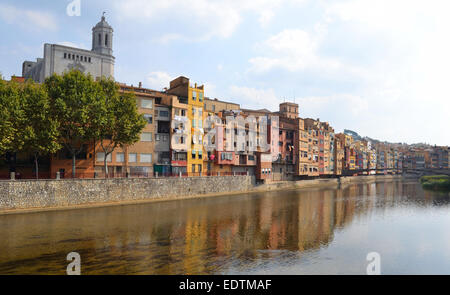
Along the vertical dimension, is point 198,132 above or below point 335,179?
above

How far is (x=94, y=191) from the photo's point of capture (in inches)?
1719

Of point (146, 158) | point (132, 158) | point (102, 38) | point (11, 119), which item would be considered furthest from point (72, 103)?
point (102, 38)

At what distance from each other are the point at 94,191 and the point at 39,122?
1168cm

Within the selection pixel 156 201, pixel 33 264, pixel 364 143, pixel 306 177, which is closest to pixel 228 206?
pixel 156 201

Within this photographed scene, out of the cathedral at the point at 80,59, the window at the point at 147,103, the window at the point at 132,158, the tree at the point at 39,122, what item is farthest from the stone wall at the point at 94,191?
the cathedral at the point at 80,59

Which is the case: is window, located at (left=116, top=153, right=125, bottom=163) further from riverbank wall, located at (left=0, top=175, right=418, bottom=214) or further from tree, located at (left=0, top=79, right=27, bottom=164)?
tree, located at (left=0, top=79, right=27, bottom=164)

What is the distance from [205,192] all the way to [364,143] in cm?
14931

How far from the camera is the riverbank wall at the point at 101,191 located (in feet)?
120

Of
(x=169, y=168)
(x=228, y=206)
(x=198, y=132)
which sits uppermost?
(x=198, y=132)

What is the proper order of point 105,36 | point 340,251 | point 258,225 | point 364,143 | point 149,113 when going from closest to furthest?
1. point 340,251
2. point 258,225
3. point 149,113
4. point 105,36
5. point 364,143

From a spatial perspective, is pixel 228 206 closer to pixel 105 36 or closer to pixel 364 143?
pixel 105 36

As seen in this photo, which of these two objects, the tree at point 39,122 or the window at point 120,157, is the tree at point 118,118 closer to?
the window at point 120,157

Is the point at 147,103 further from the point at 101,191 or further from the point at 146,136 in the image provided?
the point at 101,191

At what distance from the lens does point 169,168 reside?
58531mm
